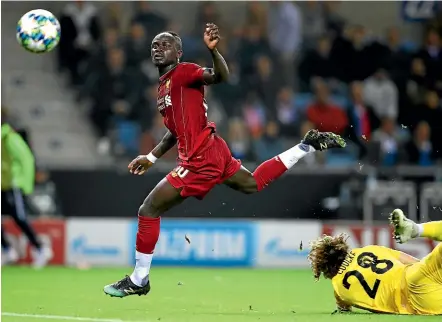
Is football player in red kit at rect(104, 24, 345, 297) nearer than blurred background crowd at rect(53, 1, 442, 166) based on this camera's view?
Yes

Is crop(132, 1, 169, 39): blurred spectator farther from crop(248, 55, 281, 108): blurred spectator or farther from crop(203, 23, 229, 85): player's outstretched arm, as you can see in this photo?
crop(203, 23, 229, 85): player's outstretched arm

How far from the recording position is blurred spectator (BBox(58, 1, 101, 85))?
18453 mm

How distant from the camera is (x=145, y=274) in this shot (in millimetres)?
9156

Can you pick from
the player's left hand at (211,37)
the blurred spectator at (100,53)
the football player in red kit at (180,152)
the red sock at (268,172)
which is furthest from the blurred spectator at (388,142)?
the player's left hand at (211,37)

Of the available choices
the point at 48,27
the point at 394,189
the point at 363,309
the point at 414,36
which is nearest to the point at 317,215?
the point at 394,189

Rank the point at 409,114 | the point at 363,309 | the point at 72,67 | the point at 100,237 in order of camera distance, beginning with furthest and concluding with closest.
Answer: the point at 72,67 < the point at 409,114 < the point at 100,237 < the point at 363,309

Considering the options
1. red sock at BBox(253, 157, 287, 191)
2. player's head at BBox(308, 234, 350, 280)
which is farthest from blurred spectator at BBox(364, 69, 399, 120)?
player's head at BBox(308, 234, 350, 280)

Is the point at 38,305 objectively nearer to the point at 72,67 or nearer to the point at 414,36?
the point at 72,67

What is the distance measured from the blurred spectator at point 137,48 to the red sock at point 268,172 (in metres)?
8.54

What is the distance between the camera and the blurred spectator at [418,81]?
57.7 feet

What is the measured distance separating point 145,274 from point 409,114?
9083 millimetres

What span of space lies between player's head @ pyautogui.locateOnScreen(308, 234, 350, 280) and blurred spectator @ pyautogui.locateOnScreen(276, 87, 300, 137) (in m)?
8.73

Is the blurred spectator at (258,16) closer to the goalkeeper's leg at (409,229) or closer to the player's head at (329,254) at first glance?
the player's head at (329,254)

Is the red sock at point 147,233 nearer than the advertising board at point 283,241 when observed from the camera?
Yes
